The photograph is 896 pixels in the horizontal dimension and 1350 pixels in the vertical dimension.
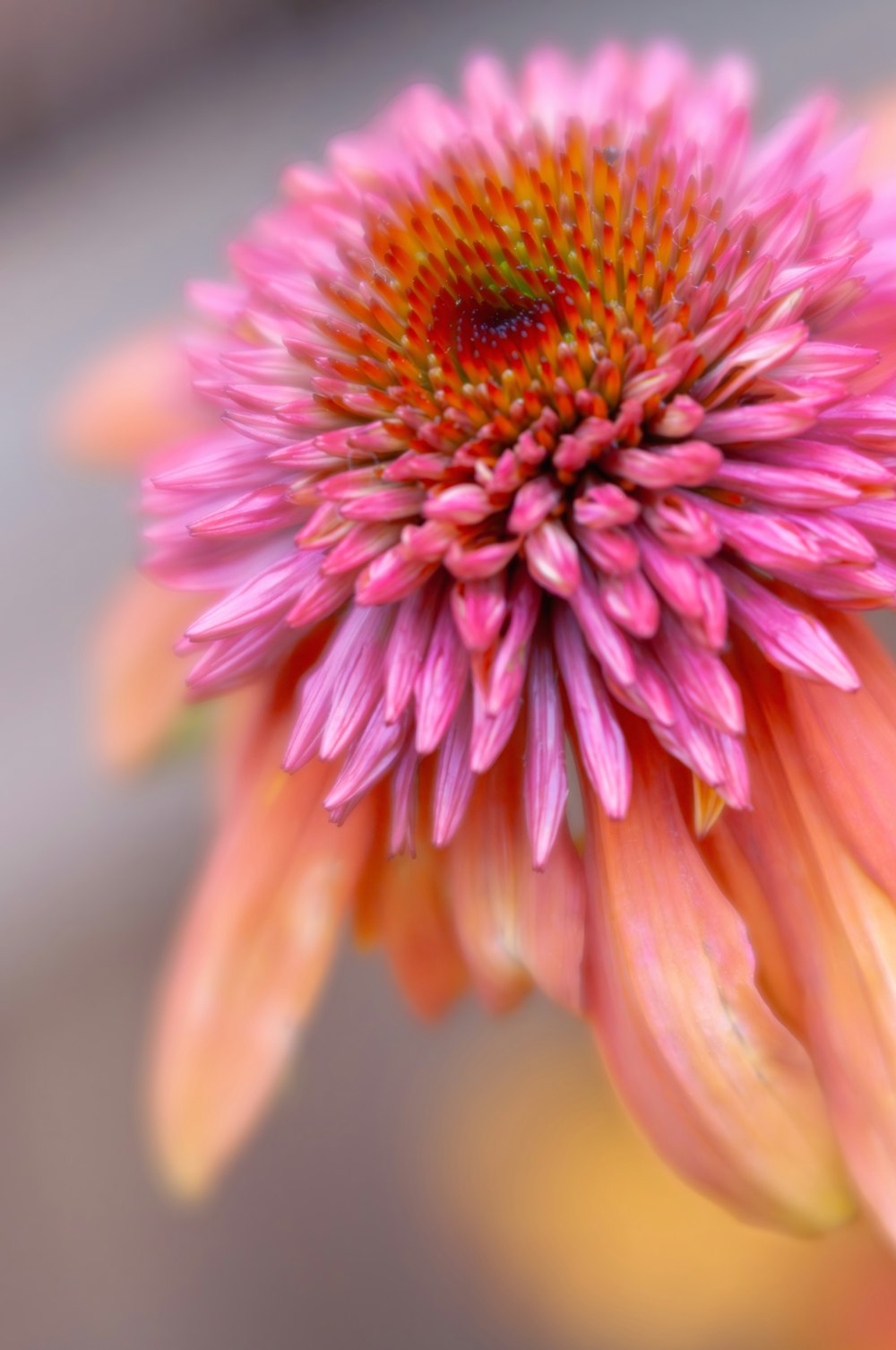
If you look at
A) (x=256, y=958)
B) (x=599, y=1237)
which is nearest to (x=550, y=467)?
(x=256, y=958)

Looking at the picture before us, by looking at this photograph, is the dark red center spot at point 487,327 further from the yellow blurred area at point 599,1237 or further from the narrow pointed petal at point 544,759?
the yellow blurred area at point 599,1237

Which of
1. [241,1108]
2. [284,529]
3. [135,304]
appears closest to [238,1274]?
[241,1108]

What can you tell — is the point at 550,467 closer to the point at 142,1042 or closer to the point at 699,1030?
the point at 699,1030

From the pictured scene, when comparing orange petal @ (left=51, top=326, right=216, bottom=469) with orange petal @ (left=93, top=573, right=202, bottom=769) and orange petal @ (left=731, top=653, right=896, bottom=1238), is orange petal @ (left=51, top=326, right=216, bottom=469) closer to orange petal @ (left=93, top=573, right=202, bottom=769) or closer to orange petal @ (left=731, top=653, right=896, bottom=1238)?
orange petal @ (left=93, top=573, right=202, bottom=769)

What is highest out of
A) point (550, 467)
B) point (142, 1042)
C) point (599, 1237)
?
point (550, 467)

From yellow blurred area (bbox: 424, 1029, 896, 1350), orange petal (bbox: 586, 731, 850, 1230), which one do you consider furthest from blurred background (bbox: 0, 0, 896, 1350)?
orange petal (bbox: 586, 731, 850, 1230)

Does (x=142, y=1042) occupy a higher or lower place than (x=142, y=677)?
lower
